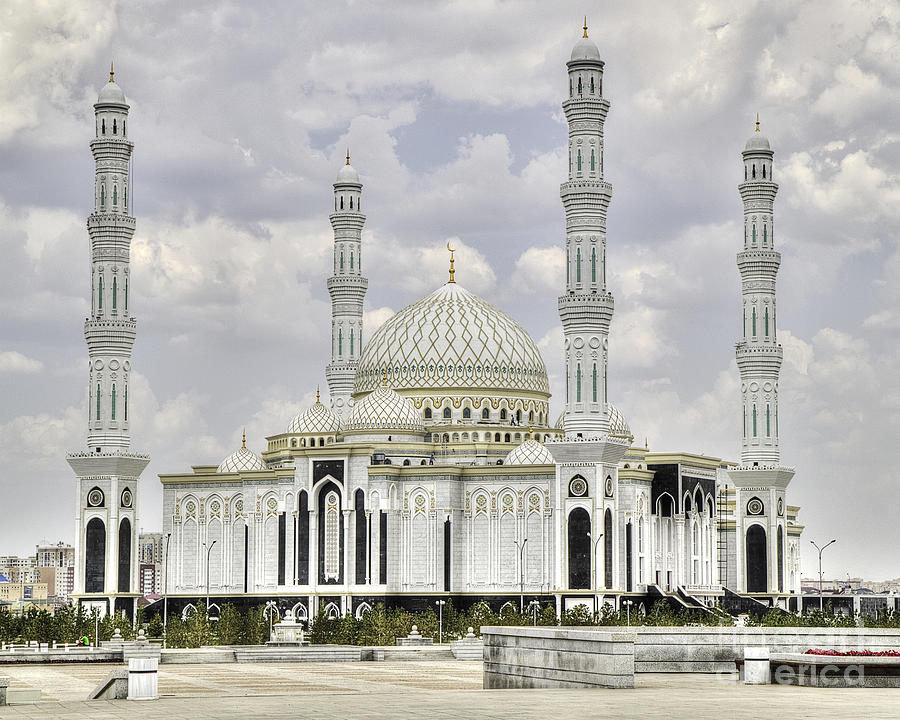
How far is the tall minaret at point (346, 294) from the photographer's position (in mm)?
78562

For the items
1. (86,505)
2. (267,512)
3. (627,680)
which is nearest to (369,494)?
(267,512)

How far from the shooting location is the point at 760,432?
73062mm

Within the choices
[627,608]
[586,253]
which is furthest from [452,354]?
[627,608]

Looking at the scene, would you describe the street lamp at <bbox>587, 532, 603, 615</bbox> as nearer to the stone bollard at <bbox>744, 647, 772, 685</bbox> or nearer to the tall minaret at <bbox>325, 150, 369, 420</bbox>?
the tall minaret at <bbox>325, 150, 369, 420</bbox>

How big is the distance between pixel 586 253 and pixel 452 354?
12130mm

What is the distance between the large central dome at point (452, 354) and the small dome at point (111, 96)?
1620 centimetres

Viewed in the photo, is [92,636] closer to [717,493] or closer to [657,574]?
[657,574]

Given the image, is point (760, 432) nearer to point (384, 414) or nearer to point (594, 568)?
point (594, 568)

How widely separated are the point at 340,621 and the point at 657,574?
17.9m

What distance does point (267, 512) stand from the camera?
7169 centimetres

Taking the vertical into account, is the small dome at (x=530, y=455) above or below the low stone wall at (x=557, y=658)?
above

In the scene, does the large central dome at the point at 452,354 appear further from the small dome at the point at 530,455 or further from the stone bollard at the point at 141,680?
the stone bollard at the point at 141,680

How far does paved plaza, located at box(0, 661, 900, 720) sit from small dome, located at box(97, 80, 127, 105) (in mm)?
38826

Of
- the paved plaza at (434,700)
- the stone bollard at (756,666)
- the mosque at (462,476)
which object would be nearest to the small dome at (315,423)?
the mosque at (462,476)
